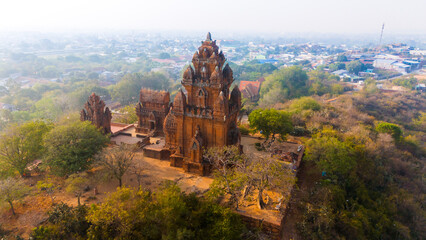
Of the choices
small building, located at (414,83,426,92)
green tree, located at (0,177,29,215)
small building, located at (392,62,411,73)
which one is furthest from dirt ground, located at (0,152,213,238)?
small building, located at (392,62,411,73)

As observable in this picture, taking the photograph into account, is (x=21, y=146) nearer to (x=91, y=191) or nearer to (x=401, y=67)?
(x=91, y=191)

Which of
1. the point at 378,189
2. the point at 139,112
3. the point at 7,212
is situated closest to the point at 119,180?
the point at 7,212

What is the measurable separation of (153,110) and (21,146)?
14221 mm

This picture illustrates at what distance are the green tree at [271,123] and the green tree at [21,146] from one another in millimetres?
20890

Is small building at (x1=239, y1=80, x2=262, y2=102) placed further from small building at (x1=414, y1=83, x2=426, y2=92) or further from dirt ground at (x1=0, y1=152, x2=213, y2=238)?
small building at (x1=414, y1=83, x2=426, y2=92)

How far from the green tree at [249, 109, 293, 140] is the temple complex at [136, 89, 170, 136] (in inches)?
430

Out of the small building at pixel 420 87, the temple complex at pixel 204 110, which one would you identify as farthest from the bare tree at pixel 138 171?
the small building at pixel 420 87

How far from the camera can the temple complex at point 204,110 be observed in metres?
22.3

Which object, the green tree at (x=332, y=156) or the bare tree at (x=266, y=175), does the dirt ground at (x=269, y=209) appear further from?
the green tree at (x=332, y=156)

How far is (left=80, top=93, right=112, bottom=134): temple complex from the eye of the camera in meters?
30.6

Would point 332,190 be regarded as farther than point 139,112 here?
No

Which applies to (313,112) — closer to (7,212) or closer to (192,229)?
(192,229)

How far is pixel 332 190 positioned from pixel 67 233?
19.8m

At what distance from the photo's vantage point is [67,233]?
660 inches
